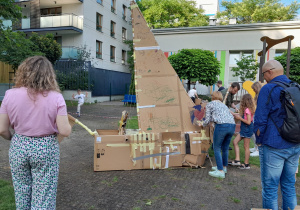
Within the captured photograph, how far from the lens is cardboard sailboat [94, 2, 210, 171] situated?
4578mm

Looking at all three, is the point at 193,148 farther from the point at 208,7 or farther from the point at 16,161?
the point at 208,7

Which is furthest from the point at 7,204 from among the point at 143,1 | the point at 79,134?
the point at 143,1

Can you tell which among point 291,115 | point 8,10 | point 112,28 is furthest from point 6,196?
point 112,28

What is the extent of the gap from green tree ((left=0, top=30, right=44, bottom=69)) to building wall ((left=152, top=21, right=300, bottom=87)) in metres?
12.7

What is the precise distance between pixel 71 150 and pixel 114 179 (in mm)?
2387

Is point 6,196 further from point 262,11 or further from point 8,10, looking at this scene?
point 262,11

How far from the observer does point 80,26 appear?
20328 mm

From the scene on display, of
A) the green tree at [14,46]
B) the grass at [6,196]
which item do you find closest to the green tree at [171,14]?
the green tree at [14,46]

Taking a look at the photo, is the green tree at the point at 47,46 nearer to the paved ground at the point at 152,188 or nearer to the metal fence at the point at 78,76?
the metal fence at the point at 78,76

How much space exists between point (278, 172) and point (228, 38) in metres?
19.5

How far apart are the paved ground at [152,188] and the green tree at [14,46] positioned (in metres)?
6.77

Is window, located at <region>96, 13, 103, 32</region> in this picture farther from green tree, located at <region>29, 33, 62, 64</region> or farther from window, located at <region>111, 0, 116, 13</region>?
green tree, located at <region>29, 33, 62, 64</region>

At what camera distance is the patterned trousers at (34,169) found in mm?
1986

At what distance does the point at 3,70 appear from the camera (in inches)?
744
